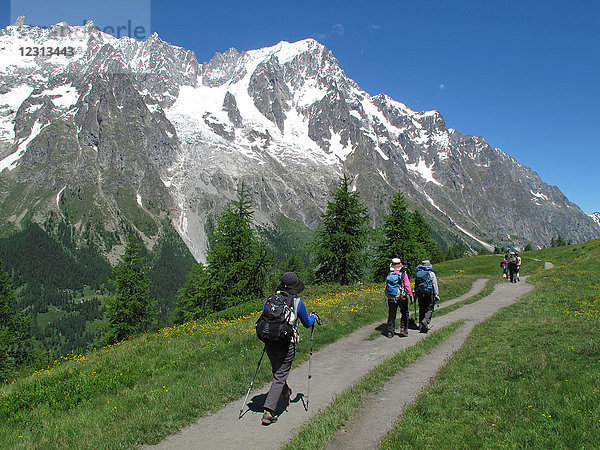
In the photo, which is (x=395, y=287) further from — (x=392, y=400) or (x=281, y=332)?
(x=281, y=332)

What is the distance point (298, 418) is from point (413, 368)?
4.42 metres

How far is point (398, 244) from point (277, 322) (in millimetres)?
38321

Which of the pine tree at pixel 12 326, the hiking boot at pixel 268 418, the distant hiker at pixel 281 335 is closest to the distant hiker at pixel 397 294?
the distant hiker at pixel 281 335

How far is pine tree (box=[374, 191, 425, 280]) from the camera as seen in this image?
43625mm

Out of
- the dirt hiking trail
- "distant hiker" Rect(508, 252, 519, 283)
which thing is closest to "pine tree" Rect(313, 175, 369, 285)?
"distant hiker" Rect(508, 252, 519, 283)

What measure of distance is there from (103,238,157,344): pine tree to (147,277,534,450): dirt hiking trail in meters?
29.3

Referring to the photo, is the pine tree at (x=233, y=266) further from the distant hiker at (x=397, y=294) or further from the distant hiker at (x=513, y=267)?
the distant hiker at (x=513, y=267)

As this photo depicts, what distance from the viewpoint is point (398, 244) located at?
43938 mm

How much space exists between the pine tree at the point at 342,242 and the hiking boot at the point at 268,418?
2969cm

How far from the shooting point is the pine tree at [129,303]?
36406 millimetres

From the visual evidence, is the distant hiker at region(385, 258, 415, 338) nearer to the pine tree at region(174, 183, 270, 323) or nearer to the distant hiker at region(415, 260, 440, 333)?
the distant hiker at region(415, 260, 440, 333)

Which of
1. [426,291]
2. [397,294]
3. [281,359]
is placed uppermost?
[397,294]

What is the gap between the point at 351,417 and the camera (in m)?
7.54

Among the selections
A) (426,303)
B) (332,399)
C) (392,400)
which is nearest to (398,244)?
(426,303)
